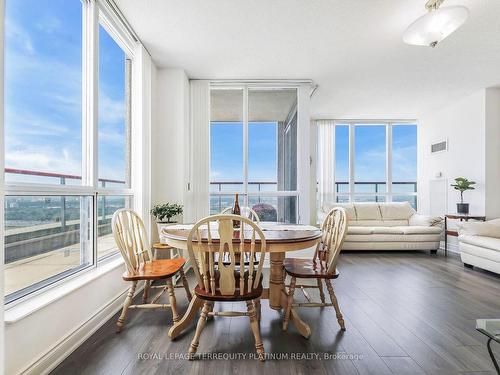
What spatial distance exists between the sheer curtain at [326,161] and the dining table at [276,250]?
4.17 meters

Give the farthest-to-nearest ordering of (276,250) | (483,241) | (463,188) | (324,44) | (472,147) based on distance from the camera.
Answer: (472,147)
(463,188)
(483,241)
(324,44)
(276,250)

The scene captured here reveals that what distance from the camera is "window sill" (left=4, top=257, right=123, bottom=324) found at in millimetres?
1455

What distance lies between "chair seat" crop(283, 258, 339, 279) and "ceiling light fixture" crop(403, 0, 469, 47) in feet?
7.27

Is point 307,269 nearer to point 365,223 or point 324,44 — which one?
point 324,44

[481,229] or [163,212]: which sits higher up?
[163,212]

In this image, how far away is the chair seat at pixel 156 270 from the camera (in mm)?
2064

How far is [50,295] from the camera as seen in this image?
1.73 meters

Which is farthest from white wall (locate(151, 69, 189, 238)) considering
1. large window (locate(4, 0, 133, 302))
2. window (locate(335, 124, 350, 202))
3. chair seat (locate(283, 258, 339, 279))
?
window (locate(335, 124, 350, 202))

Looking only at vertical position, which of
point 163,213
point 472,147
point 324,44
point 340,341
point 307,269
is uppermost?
point 324,44

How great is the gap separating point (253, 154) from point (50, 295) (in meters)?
3.07

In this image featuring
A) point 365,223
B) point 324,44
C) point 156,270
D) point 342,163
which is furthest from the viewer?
point 342,163

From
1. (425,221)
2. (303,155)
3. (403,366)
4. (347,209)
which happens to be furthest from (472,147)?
(403,366)

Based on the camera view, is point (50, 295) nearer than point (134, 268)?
Yes

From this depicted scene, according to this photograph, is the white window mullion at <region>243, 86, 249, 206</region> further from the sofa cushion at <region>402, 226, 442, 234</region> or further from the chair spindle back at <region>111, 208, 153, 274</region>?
the sofa cushion at <region>402, 226, 442, 234</region>
